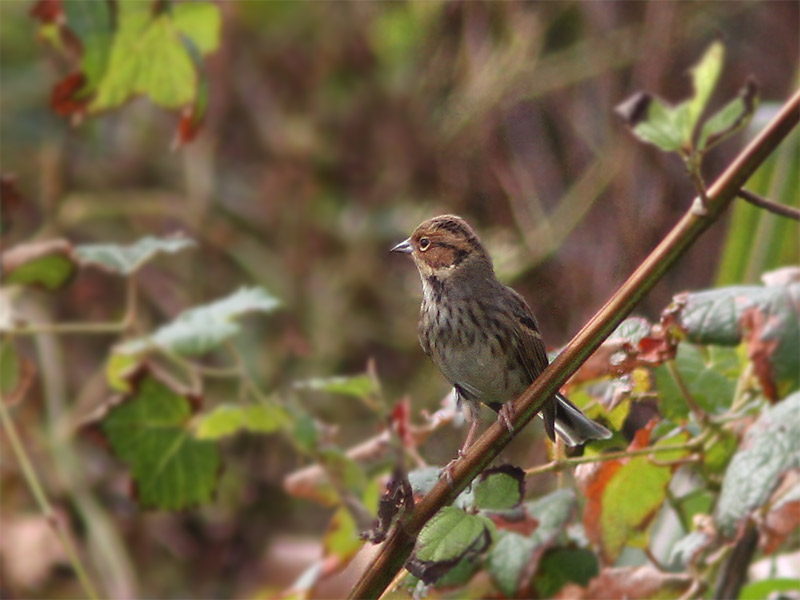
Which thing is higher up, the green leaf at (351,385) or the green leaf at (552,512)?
the green leaf at (351,385)

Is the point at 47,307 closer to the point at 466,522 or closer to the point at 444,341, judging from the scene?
the point at 444,341

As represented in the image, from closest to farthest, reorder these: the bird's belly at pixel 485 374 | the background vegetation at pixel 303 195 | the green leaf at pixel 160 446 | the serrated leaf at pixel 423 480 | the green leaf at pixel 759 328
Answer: the serrated leaf at pixel 423 480 < the green leaf at pixel 759 328 < the bird's belly at pixel 485 374 < the green leaf at pixel 160 446 < the background vegetation at pixel 303 195

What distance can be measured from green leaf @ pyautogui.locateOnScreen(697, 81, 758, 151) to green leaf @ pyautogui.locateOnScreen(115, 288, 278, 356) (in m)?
0.97

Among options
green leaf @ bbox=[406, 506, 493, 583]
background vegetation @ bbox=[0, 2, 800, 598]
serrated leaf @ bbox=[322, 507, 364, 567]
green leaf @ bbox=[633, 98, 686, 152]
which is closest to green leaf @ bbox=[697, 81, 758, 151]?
green leaf @ bbox=[633, 98, 686, 152]

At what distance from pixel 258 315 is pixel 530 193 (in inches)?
53.1

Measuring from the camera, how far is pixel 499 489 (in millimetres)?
1218

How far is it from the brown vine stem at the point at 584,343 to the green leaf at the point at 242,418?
2.71 ft

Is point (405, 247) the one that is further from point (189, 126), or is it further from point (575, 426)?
point (189, 126)

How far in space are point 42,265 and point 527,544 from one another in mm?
1008

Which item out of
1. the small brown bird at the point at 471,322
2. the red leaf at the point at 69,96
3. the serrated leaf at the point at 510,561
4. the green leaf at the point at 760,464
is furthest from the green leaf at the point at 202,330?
the green leaf at the point at 760,464

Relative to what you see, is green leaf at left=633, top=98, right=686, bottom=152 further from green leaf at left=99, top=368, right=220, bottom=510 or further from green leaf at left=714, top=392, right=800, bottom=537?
green leaf at left=99, top=368, right=220, bottom=510

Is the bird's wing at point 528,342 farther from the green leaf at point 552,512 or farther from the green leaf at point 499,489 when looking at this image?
the green leaf at point 499,489

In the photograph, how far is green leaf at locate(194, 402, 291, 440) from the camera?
1.90 metres

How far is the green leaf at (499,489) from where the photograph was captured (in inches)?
47.8
